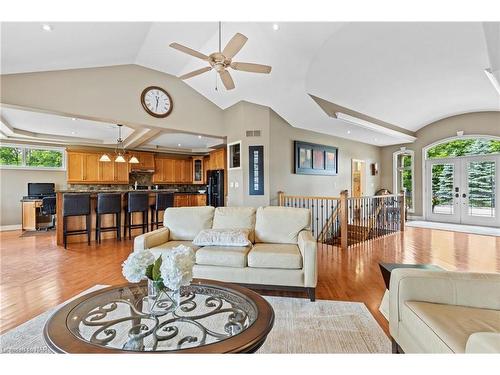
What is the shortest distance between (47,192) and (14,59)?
17.2ft

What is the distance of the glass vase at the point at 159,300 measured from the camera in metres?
1.52

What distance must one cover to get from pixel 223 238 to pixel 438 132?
8.05 m

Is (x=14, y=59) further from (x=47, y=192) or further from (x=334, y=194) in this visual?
(x=334, y=194)

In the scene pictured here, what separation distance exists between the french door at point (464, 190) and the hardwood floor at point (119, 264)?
174cm

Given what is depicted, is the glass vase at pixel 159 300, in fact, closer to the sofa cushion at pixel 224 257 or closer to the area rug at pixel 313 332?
the area rug at pixel 313 332

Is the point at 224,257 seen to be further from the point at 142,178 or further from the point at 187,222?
the point at 142,178

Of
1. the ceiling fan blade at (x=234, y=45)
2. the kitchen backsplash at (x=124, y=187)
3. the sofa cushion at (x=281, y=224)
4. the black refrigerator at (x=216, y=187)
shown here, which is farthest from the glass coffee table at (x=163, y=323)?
the kitchen backsplash at (x=124, y=187)

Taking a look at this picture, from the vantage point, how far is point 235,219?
3348mm

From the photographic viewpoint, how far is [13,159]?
23.6 ft

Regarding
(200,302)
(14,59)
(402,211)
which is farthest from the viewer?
(402,211)

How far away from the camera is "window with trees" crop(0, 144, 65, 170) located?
7.11 metres

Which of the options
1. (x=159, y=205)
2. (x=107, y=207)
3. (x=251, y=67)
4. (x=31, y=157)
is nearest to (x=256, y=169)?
(x=159, y=205)
